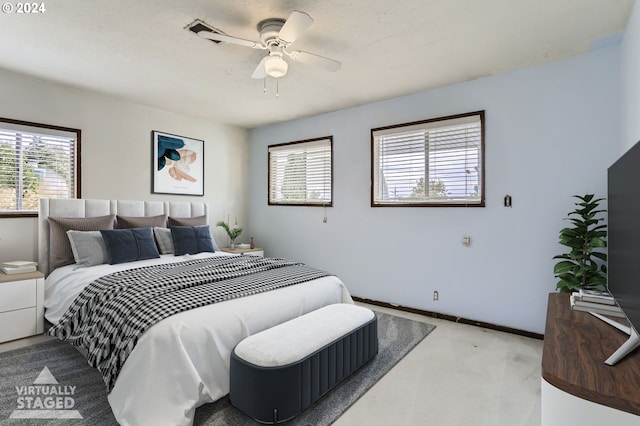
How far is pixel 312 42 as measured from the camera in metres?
2.71

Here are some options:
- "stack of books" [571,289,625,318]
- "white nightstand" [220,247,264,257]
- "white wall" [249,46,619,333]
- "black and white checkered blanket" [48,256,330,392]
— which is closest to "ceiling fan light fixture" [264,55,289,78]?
"white wall" [249,46,619,333]

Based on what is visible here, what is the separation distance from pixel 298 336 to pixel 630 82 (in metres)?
2.87

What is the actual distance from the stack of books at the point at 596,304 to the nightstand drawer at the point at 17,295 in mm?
4177

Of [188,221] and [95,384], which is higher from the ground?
[188,221]

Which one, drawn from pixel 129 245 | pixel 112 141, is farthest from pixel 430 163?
pixel 112 141

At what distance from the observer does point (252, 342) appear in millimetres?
2020

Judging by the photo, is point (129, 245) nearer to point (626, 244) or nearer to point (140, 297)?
point (140, 297)

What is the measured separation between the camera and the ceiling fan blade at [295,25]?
1.99 m

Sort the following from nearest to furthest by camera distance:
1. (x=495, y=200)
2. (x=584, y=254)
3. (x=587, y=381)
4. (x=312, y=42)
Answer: (x=587, y=381)
(x=584, y=254)
(x=312, y=42)
(x=495, y=200)

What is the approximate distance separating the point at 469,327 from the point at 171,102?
4361mm

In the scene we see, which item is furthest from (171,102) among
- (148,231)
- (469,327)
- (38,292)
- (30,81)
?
(469,327)

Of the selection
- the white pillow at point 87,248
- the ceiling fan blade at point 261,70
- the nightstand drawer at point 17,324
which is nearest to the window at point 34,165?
the white pillow at point 87,248

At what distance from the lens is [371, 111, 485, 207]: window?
A: 11.6ft

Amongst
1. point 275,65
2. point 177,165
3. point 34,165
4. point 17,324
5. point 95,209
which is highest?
point 275,65
